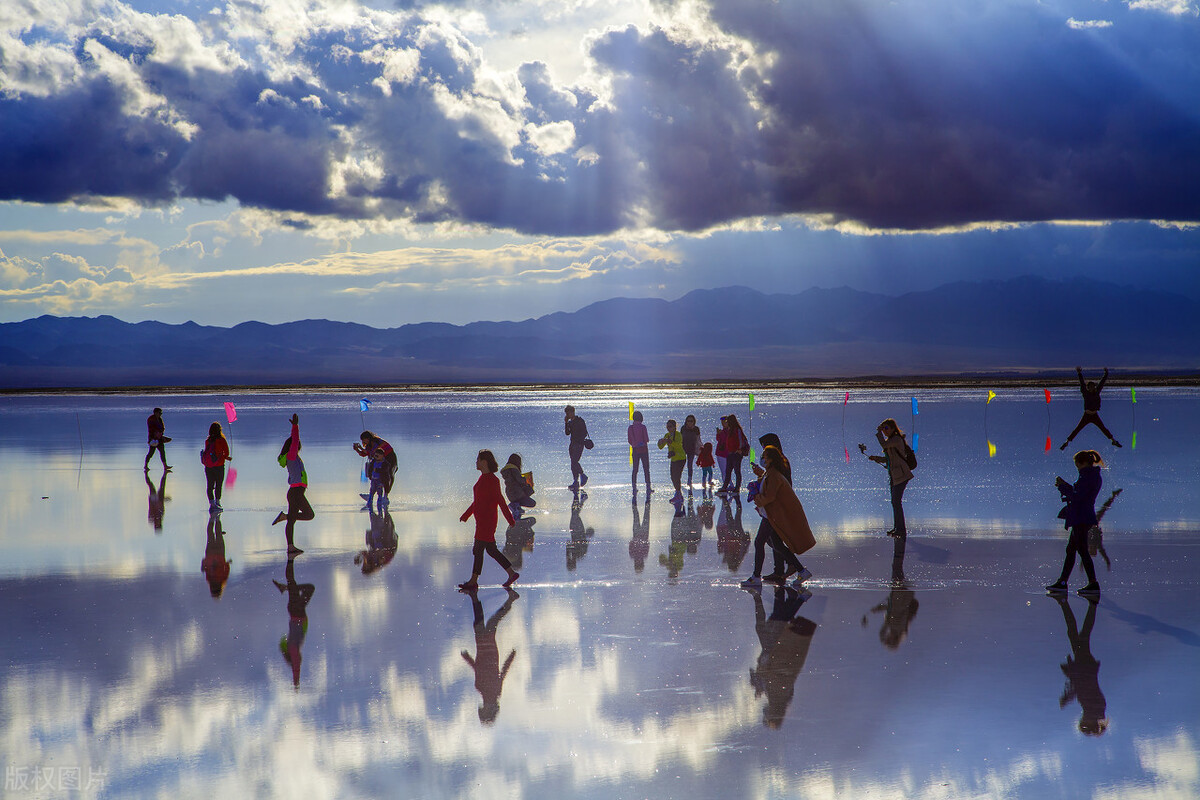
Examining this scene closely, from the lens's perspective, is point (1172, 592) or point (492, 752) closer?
point (492, 752)

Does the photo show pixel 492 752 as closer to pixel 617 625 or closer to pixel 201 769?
pixel 201 769

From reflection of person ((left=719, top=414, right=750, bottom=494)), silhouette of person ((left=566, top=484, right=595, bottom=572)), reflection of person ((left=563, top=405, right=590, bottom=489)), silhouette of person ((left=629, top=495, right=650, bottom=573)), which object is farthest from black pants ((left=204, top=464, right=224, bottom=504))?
reflection of person ((left=719, top=414, right=750, bottom=494))

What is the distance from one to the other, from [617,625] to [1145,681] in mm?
4200

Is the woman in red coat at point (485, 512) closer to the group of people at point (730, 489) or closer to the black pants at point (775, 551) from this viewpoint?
the group of people at point (730, 489)

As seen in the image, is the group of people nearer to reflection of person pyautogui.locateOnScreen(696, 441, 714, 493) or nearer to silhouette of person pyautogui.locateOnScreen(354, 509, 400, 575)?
reflection of person pyautogui.locateOnScreen(696, 441, 714, 493)

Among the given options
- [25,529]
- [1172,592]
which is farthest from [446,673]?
[25,529]

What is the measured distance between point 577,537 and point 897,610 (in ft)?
18.2

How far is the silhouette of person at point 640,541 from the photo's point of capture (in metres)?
12.2

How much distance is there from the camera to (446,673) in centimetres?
769

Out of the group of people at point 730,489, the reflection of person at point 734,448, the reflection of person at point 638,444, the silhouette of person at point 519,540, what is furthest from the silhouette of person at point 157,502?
the reflection of person at point 734,448

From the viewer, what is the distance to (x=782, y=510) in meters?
10.6

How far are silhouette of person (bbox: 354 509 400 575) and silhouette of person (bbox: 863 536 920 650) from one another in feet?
18.7

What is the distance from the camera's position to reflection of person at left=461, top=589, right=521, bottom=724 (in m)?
6.96

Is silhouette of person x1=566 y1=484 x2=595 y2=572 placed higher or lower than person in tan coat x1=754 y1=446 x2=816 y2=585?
lower
